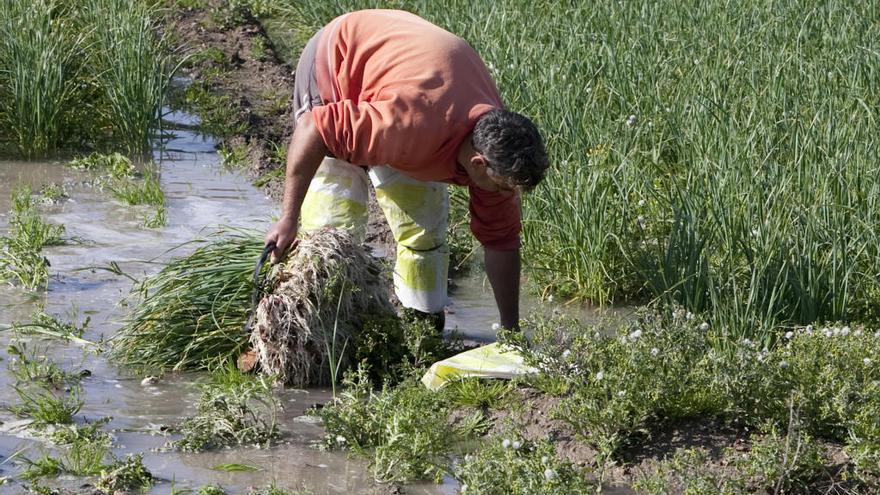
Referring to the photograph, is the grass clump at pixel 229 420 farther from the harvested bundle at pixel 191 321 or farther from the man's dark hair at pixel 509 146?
the man's dark hair at pixel 509 146

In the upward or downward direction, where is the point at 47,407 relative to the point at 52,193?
downward

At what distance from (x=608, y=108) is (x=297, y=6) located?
4.87 meters

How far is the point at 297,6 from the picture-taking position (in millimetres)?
10625

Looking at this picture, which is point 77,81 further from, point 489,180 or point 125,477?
point 125,477

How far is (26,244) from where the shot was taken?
19.2 feet

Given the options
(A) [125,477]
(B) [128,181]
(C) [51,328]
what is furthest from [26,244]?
(A) [125,477]

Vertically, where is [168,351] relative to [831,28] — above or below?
below

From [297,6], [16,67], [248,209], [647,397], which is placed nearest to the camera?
[647,397]

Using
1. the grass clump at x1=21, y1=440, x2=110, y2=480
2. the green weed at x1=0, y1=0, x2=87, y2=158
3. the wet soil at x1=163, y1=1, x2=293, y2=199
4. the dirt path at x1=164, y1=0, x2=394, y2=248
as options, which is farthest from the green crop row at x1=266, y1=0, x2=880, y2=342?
the green weed at x1=0, y1=0, x2=87, y2=158

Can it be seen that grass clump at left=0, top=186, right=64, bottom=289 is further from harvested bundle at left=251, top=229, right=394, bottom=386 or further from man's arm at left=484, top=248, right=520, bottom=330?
man's arm at left=484, top=248, right=520, bottom=330

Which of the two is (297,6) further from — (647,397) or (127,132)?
(647,397)

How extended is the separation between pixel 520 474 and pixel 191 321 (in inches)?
66.0

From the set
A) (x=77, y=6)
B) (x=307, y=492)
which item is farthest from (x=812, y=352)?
(x=77, y=6)

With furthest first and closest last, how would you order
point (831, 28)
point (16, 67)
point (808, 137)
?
point (831, 28), point (16, 67), point (808, 137)
